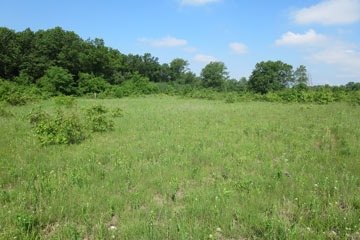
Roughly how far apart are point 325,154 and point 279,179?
2.31 metres

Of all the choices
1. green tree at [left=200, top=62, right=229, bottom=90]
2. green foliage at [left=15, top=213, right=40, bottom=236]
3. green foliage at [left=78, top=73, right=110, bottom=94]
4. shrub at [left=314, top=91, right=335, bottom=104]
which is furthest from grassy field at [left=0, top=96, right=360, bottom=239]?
green tree at [left=200, top=62, right=229, bottom=90]

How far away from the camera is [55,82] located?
31.9 m

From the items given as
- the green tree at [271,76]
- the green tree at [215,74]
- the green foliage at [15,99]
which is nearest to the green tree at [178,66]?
the green tree at [215,74]

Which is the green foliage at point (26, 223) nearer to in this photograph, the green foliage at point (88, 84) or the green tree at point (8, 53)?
the green foliage at point (88, 84)

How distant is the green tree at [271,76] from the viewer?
50062mm

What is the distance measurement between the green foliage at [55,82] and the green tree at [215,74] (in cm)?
5006

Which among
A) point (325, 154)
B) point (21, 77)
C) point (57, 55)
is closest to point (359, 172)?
point (325, 154)

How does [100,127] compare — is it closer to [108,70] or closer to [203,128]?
[203,128]

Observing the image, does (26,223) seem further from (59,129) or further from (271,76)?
(271,76)

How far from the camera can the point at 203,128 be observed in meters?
8.82

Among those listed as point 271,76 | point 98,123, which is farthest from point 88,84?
point 271,76

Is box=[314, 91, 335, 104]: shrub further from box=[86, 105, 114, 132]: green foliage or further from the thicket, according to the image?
the thicket

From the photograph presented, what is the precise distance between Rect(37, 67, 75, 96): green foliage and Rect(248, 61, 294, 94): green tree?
1795 inches

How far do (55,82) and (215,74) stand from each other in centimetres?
5349
